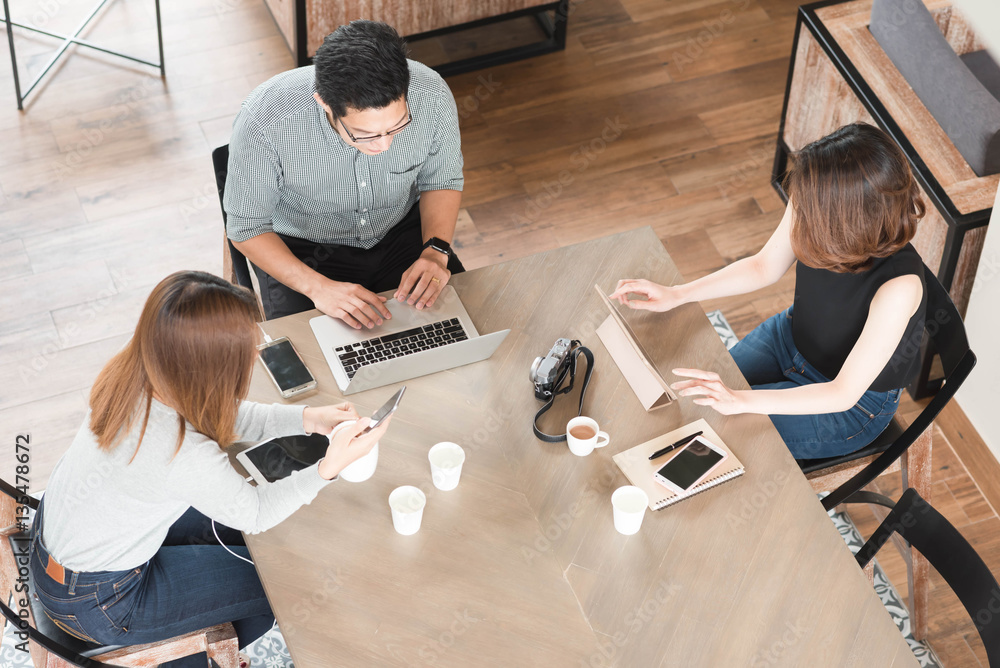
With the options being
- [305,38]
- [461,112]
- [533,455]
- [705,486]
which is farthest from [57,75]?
[705,486]

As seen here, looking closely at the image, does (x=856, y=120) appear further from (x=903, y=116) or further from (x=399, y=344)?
(x=399, y=344)

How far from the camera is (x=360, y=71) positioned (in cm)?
212

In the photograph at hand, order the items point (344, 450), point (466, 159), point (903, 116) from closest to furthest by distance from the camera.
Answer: point (344, 450)
point (903, 116)
point (466, 159)

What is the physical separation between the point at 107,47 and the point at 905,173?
3263 millimetres

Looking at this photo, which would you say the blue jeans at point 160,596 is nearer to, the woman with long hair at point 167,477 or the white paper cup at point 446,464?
the woman with long hair at point 167,477

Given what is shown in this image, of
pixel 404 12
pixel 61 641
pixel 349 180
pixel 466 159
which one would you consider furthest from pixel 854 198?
pixel 404 12

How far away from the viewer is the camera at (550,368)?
1.99 m

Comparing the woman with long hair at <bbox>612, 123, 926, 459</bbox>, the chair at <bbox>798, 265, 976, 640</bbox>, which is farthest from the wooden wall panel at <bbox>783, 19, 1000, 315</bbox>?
the woman with long hair at <bbox>612, 123, 926, 459</bbox>

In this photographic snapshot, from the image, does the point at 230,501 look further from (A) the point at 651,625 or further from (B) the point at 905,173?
(B) the point at 905,173

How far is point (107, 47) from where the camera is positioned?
13.1 feet

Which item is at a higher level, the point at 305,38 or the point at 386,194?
the point at 386,194

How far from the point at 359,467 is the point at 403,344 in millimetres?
356

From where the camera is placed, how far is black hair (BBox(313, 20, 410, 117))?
6.95 feet

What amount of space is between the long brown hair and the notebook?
0.75 m
